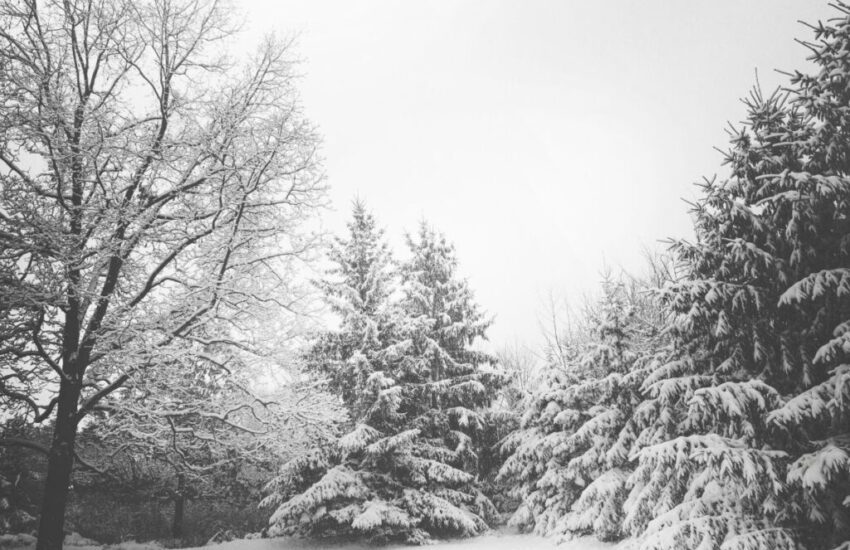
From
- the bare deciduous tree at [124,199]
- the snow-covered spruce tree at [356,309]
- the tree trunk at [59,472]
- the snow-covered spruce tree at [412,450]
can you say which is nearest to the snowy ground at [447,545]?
the snow-covered spruce tree at [412,450]

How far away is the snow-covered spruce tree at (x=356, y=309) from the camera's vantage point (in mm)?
14945

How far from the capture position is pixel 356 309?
1584 cm

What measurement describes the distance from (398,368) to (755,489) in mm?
11183

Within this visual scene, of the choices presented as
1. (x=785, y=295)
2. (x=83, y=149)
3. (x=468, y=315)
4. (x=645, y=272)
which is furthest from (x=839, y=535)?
(x=645, y=272)

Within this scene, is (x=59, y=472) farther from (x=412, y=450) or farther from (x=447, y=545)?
(x=447, y=545)

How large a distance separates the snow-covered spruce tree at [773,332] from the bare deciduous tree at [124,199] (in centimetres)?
765

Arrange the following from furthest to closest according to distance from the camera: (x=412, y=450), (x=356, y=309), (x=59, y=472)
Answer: (x=356, y=309) < (x=412, y=450) < (x=59, y=472)

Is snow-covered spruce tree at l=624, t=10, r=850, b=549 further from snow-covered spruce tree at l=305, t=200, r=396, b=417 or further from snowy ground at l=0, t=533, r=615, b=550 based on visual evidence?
snow-covered spruce tree at l=305, t=200, r=396, b=417

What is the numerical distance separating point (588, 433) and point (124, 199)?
547 inches

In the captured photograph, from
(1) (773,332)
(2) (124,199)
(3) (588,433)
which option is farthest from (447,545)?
(2) (124,199)

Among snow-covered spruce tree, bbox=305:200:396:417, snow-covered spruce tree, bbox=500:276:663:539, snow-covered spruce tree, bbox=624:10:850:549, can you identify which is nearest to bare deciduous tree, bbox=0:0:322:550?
snow-covered spruce tree, bbox=305:200:396:417

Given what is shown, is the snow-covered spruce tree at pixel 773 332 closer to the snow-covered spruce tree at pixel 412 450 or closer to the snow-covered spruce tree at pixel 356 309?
the snow-covered spruce tree at pixel 412 450

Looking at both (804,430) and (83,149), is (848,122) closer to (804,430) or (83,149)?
(804,430)

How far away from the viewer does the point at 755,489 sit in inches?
247
